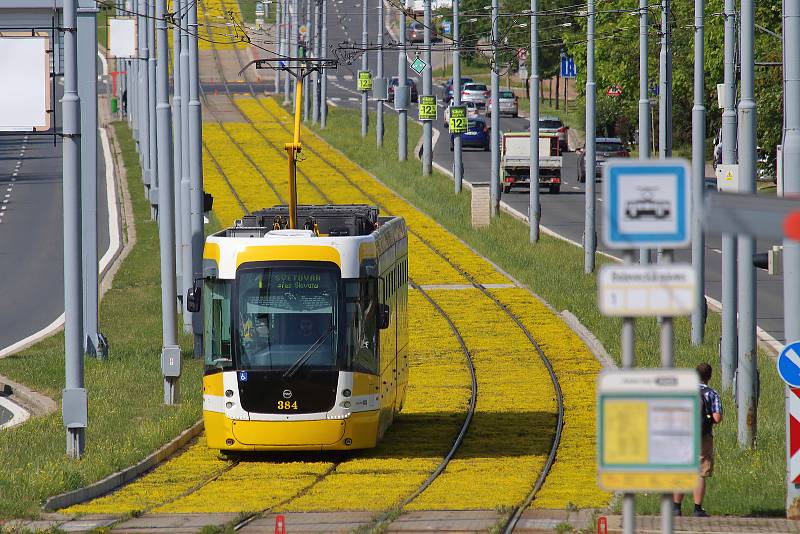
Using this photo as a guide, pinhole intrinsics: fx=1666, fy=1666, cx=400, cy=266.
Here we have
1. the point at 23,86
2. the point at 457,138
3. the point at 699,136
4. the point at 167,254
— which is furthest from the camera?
the point at 457,138

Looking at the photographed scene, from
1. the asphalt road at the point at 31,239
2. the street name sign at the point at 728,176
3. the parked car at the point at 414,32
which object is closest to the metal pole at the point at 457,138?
the asphalt road at the point at 31,239

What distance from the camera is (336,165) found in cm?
6619

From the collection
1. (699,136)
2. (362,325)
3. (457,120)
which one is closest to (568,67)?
(457,120)

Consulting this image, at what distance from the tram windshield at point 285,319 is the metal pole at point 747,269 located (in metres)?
4.90

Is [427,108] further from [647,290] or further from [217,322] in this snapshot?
[647,290]

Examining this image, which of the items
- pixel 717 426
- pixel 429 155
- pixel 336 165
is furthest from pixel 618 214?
pixel 336 165

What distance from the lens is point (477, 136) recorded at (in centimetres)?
7900

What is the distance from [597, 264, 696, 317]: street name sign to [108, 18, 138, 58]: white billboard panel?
3676 cm

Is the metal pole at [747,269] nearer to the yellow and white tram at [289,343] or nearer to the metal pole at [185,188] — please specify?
the yellow and white tram at [289,343]

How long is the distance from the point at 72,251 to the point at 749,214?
13416 millimetres

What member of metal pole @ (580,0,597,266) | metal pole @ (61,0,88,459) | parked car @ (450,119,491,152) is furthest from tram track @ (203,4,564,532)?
parked car @ (450,119,491,152)

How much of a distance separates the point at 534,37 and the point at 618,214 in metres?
35.0

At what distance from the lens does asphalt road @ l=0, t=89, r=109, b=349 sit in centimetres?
3838

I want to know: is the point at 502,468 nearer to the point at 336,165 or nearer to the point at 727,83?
the point at 727,83
